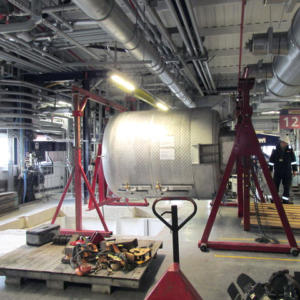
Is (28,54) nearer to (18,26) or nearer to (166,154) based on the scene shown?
(18,26)

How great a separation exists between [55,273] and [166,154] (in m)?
2.90

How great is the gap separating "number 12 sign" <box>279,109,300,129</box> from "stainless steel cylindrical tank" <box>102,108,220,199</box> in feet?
23.0

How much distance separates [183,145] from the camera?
213 inches

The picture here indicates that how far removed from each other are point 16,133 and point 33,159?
118 cm

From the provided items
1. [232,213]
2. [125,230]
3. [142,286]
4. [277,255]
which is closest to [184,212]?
[232,213]

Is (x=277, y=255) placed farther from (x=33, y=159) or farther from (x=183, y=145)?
(x=33, y=159)

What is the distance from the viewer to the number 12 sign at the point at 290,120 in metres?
11.1

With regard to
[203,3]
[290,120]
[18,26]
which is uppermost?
[203,3]

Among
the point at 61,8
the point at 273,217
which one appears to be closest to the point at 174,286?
the point at 273,217

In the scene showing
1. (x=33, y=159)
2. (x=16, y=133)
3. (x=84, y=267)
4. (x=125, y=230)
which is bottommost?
(x=125, y=230)

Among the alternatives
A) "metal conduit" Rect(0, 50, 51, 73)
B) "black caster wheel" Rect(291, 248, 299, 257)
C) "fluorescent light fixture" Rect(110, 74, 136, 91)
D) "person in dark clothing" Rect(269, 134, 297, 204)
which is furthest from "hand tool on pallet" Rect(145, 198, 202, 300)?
"metal conduit" Rect(0, 50, 51, 73)

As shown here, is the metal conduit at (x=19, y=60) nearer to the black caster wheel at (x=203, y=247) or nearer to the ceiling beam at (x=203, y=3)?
the ceiling beam at (x=203, y=3)

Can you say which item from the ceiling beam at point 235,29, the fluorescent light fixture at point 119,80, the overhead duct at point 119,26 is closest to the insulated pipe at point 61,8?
the overhead duct at point 119,26

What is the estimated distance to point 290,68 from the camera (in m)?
5.27
